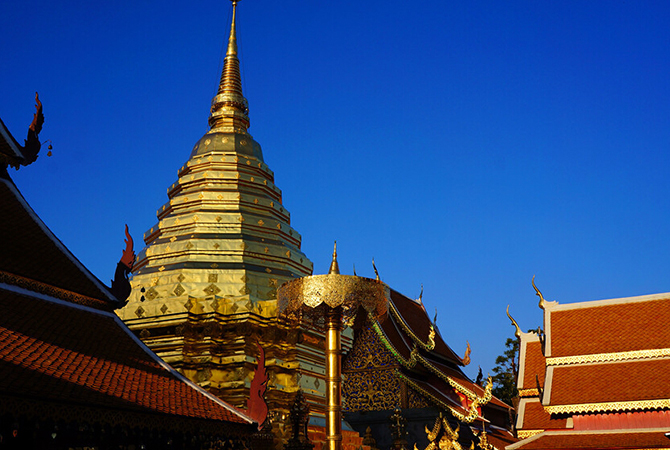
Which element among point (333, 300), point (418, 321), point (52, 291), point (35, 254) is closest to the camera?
point (52, 291)

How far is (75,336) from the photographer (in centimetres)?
912

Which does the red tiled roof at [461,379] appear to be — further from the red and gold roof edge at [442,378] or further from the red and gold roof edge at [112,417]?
the red and gold roof edge at [112,417]

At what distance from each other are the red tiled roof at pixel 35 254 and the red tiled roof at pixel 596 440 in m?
8.59

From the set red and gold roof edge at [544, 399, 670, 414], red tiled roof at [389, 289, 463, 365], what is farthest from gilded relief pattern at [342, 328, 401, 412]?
red and gold roof edge at [544, 399, 670, 414]

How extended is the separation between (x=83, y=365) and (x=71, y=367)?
0.26 m

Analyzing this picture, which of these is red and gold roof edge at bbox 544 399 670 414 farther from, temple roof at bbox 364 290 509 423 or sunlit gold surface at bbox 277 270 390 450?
sunlit gold surface at bbox 277 270 390 450

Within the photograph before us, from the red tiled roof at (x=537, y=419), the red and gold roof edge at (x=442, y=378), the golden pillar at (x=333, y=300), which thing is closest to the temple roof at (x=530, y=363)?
the red tiled roof at (x=537, y=419)

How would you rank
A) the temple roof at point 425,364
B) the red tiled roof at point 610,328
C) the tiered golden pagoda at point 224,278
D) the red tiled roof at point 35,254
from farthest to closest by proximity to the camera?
the temple roof at point 425,364 < the tiered golden pagoda at point 224,278 < the red tiled roof at point 610,328 < the red tiled roof at point 35,254

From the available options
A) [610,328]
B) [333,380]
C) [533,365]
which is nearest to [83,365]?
[333,380]

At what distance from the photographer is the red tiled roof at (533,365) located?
17.3 meters

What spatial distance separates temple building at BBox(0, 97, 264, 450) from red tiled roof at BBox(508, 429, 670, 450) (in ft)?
19.7

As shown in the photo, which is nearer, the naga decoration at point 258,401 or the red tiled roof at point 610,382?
the naga decoration at point 258,401

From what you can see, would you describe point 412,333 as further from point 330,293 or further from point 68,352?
point 68,352

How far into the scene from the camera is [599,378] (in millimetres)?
14969
